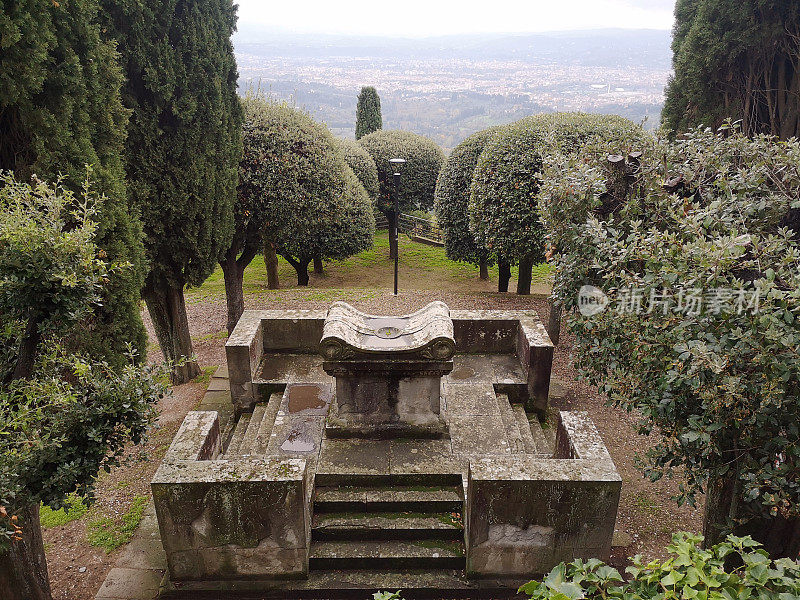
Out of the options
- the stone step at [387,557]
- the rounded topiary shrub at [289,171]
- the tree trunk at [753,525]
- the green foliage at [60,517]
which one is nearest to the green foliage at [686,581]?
the tree trunk at [753,525]

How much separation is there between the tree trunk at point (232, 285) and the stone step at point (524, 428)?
685cm

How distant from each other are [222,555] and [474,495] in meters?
2.92

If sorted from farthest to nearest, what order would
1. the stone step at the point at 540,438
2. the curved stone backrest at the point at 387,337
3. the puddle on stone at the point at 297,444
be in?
1. the stone step at the point at 540,438
2. the puddle on stone at the point at 297,444
3. the curved stone backrest at the point at 387,337

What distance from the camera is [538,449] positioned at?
27.1ft

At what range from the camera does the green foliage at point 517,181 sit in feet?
41.7

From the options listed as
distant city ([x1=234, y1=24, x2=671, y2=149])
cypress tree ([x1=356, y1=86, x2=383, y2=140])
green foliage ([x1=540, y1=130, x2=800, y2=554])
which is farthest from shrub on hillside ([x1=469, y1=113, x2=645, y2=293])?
distant city ([x1=234, y1=24, x2=671, y2=149])

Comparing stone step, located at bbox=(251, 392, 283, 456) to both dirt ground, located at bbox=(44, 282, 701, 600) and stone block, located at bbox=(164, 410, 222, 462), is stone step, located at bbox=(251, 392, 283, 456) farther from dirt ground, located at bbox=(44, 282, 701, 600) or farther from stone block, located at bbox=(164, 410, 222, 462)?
dirt ground, located at bbox=(44, 282, 701, 600)

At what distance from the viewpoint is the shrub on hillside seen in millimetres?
12719

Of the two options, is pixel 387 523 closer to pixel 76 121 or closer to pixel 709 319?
pixel 709 319

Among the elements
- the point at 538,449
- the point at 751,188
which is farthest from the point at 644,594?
the point at 538,449

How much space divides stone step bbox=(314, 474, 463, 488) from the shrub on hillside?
7145 millimetres

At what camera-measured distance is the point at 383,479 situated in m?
6.93

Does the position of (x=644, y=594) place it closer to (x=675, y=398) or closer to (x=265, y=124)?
(x=675, y=398)

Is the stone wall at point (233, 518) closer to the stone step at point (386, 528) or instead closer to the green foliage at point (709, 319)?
the stone step at point (386, 528)
